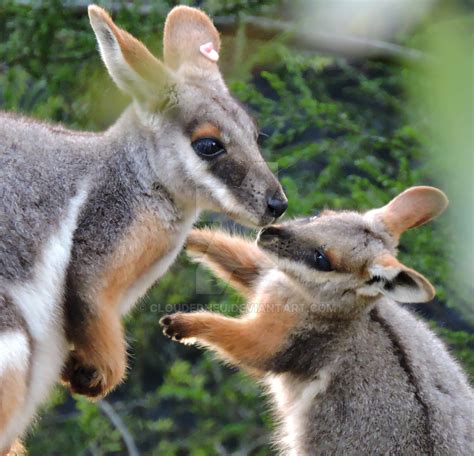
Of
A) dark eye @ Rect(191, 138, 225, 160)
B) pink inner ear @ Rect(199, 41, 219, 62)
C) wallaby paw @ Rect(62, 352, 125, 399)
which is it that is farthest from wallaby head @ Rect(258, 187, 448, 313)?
wallaby paw @ Rect(62, 352, 125, 399)

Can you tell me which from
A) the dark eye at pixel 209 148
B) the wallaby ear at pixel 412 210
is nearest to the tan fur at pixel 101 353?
the dark eye at pixel 209 148

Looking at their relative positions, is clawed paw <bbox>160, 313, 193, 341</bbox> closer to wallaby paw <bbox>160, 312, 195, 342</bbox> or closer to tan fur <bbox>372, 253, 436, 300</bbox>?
wallaby paw <bbox>160, 312, 195, 342</bbox>

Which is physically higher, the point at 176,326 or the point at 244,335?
the point at 176,326

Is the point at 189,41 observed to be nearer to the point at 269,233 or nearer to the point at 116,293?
the point at 269,233

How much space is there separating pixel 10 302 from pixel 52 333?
278mm

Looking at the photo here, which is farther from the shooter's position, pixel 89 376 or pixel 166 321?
pixel 166 321

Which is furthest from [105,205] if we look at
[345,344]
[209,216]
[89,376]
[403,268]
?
[209,216]

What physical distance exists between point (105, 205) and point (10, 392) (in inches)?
30.1

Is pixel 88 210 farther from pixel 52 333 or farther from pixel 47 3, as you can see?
pixel 47 3

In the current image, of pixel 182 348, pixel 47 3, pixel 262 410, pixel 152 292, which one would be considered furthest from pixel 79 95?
pixel 262 410

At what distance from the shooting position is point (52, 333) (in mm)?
3117

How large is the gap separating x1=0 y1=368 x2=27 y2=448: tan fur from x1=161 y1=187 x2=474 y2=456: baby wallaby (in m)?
0.86

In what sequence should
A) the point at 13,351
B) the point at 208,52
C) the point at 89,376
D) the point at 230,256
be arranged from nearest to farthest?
the point at 13,351, the point at 89,376, the point at 208,52, the point at 230,256

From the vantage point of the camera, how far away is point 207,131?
3178 millimetres
